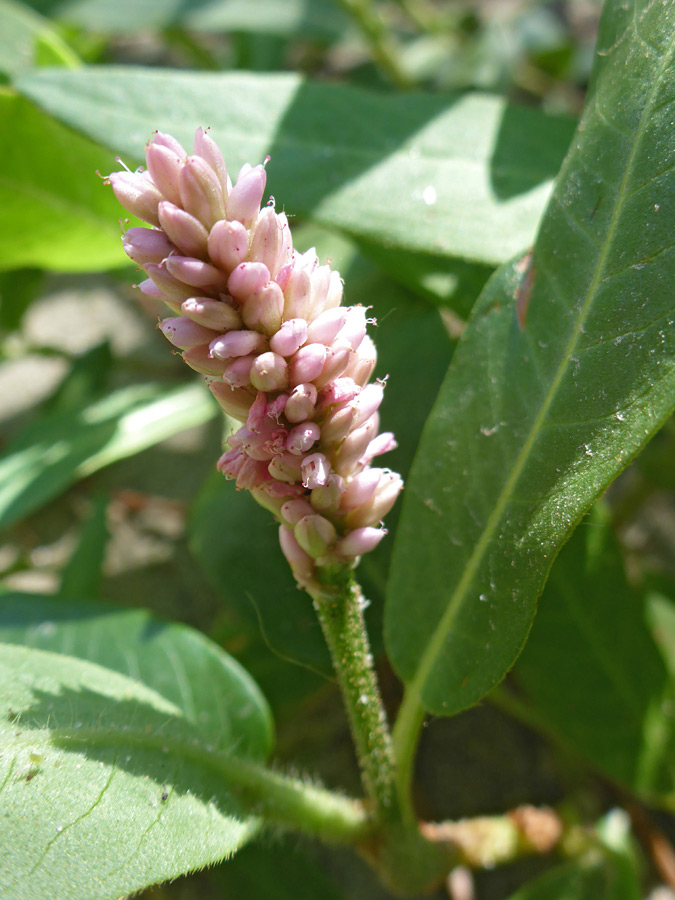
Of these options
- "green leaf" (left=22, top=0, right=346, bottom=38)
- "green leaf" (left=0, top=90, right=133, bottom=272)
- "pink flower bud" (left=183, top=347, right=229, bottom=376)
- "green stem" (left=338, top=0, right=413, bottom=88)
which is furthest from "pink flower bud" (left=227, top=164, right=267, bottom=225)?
"green stem" (left=338, top=0, right=413, bottom=88)

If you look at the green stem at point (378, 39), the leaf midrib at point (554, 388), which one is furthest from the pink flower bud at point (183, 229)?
the green stem at point (378, 39)

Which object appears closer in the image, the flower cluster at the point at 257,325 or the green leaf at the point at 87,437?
the flower cluster at the point at 257,325

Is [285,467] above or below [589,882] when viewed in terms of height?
above

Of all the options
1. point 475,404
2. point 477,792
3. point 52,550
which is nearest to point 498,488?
point 475,404

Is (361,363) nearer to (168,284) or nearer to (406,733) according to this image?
(168,284)

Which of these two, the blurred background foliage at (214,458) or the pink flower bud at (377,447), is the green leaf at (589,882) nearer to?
the blurred background foliage at (214,458)

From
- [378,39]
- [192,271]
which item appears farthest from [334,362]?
[378,39]
